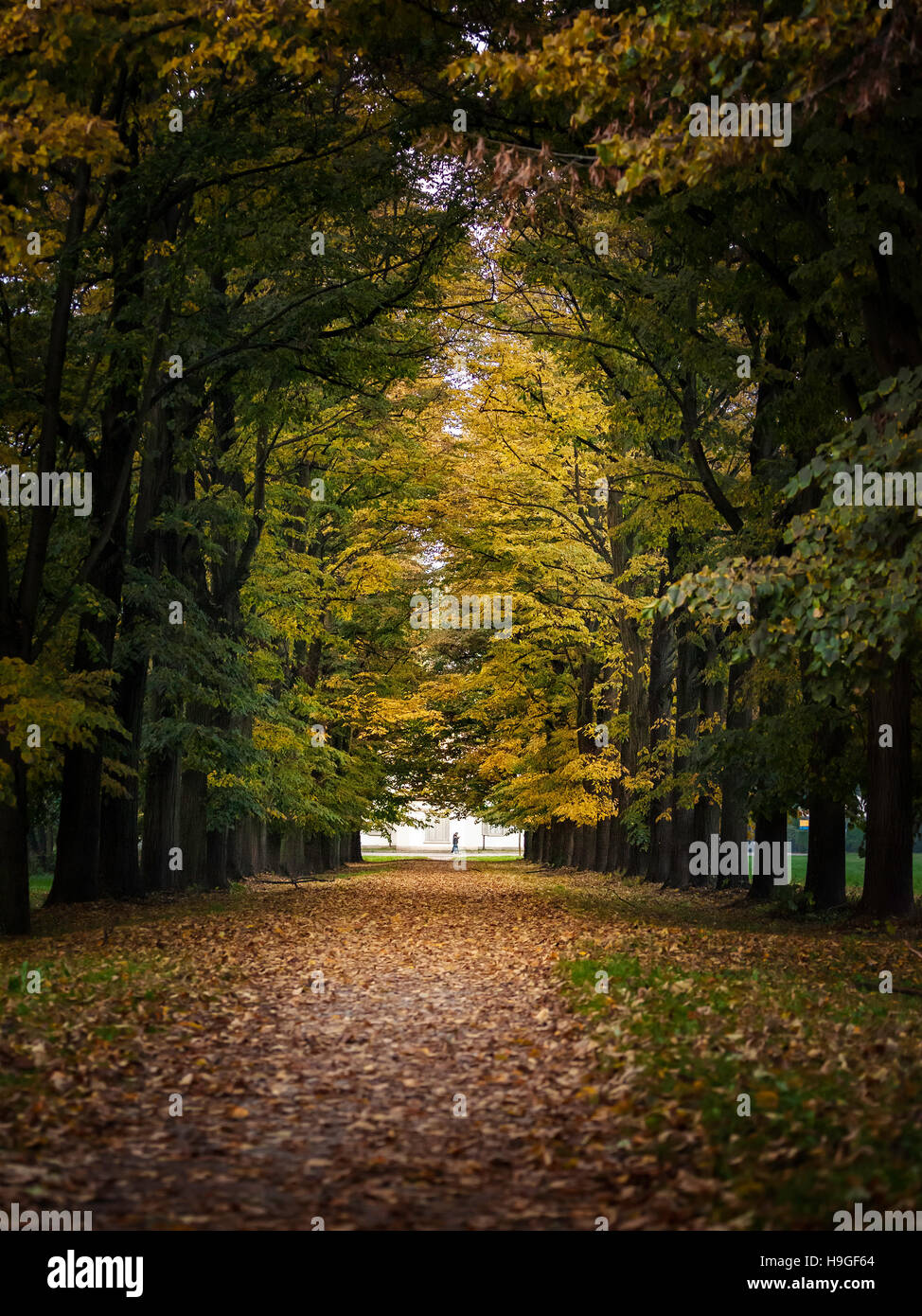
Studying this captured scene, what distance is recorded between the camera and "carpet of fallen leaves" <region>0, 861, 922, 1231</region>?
532 centimetres

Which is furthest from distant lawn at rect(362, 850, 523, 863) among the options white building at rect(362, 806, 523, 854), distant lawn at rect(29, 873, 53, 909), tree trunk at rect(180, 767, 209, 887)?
tree trunk at rect(180, 767, 209, 887)

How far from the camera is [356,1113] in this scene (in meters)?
6.91

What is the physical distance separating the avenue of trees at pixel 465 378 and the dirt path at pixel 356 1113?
3323mm

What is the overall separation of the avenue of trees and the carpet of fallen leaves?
2669 mm

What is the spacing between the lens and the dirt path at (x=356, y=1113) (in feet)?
17.5
